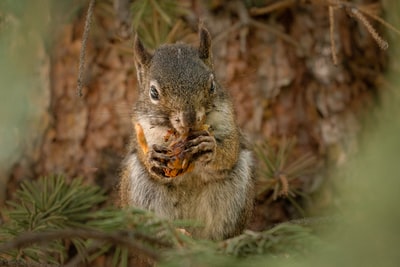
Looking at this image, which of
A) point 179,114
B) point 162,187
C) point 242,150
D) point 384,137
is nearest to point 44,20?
point 179,114

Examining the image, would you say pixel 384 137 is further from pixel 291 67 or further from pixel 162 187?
pixel 291 67

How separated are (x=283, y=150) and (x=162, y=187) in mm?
642

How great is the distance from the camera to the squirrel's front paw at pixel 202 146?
7.53ft

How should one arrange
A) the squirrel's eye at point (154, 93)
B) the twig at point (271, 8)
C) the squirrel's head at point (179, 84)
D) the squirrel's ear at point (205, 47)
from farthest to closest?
the twig at point (271, 8)
the squirrel's ear at point (205, 47)
the squirrel's eye at point (154, 93)
the squirrel's head at point (179, 84)

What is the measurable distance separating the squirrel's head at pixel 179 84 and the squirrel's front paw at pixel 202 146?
0.04m

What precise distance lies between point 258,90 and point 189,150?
94 cm

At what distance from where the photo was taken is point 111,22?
123 inches

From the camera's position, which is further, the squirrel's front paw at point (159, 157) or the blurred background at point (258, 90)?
the blurred background at point (258, 90)

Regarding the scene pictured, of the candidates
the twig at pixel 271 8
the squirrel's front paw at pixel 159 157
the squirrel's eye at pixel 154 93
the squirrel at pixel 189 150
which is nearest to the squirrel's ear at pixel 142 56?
the squirrel at pixel 189 150

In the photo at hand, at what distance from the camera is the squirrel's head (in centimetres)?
224

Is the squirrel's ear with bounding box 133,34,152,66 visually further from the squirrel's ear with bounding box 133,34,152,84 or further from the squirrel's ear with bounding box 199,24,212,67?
the squirrel's ear with bounding box 199,24,212,67

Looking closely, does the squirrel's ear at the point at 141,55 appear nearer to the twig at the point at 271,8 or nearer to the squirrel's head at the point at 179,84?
the squirrel's head at the point at 179,84

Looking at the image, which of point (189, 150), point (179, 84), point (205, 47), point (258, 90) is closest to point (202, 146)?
point (189, 150)

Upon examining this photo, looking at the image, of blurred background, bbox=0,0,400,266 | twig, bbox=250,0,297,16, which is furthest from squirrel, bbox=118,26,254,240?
twig, bbox=250,0,297,16
